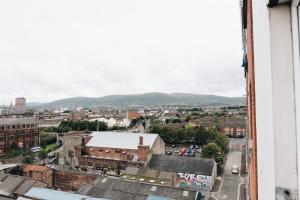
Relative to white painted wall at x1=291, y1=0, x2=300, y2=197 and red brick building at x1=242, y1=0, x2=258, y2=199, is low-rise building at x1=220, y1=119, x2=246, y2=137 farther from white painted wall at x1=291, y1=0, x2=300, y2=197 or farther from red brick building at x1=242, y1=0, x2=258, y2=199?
white painted wall at x1=291, y1=0, x2=300, y2=197

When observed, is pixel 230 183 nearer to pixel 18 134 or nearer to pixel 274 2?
pixel 274 2

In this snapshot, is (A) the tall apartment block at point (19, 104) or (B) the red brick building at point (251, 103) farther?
(A) the tall apartment block at point (19, 104)

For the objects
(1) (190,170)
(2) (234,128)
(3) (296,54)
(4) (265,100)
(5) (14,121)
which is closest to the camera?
(3) (296,54)

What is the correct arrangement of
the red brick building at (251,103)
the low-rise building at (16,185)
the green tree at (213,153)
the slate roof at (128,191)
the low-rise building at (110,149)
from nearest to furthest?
the red brick building at (251,103)
the slate roof at (128,191)
the low-rise building at (16,185)
the green tree at (213,153)
the low-rise building at (110,149)

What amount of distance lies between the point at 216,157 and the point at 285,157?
28529mm

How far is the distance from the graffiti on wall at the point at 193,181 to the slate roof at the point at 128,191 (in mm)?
5786

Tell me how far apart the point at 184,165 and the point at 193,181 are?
1.87 meters

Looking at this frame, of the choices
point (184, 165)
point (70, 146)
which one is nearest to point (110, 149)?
point (70, 146)

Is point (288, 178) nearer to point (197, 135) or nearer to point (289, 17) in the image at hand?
point (289, 17)

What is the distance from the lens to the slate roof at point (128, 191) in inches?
664

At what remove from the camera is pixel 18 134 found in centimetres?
4431

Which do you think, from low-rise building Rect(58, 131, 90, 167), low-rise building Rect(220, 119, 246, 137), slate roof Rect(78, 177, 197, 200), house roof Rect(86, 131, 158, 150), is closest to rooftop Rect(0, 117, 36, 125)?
low-rise building Rect(58, 131, 90, 167)

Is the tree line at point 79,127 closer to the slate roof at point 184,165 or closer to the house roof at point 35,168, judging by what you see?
the house roof at point 35,168

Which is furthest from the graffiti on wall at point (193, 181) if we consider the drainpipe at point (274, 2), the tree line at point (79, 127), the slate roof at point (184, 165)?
the tree line at point (79, 127)
